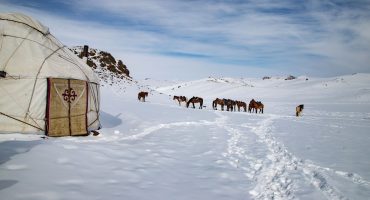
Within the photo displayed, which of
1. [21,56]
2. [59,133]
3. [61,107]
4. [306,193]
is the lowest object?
[306,193]

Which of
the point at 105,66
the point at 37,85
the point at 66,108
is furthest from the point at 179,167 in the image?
the point at 105,66

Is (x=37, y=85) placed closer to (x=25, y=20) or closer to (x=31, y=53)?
(x=31, y=53)

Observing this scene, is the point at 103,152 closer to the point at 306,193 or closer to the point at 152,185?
the point at 152,185

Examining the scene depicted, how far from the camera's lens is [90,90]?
11695 millimetres

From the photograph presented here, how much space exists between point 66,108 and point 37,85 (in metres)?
1.11

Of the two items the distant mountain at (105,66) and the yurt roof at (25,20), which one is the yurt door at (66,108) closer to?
the yurt roof at (25,20)

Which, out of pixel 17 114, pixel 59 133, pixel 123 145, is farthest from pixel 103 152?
pixel 17 114

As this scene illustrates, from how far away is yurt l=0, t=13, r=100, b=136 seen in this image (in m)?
9.81

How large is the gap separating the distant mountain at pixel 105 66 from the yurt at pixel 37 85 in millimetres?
29623

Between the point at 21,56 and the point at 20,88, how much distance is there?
1030 millimetres

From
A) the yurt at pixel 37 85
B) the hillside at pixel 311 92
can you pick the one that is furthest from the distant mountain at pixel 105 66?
the yurt at pixel 37 85

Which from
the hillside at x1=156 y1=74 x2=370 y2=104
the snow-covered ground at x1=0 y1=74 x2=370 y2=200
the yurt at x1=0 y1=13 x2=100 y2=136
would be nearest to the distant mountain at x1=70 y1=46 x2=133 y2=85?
the hillside at x1=156 y1=74 x2=370 y2=104

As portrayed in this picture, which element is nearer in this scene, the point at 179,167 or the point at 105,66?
the point at 179,167

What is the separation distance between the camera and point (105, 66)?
148ft
